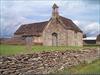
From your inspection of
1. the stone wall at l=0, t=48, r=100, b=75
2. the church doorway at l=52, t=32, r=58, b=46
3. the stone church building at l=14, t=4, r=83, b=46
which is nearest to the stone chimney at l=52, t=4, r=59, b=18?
the stone church building at l=14, t=4, r=83, b=46

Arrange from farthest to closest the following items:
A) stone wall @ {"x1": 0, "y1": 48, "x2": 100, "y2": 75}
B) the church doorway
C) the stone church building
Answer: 1. the church doorway
2. the stone church building
3. stone wall @ {"x1": 0, "y1": 48, "x2": 100, "y2": 75}

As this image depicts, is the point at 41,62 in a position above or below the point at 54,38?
below

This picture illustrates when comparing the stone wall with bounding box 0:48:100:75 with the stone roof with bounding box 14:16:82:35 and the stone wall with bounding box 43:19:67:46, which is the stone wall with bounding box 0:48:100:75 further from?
the stone roof with bounding box 14:16:82:35

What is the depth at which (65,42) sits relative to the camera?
45.8m

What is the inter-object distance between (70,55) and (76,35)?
2714cm

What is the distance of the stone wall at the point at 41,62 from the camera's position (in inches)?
614

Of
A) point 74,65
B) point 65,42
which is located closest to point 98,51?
point 74,65

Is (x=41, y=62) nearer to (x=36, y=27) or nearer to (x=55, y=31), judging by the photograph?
(x=55, y=31)

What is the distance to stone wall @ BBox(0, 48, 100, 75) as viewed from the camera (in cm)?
1561

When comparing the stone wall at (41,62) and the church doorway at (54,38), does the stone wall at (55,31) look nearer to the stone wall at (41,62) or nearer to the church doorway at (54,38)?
the church doorway at (54,38)

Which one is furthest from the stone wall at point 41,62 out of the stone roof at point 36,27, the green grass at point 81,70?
the stone roof at point 36,27

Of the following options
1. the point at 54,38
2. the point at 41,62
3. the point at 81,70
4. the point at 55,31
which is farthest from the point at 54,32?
the point at 41,62

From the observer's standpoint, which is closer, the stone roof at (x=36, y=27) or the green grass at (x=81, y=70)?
the green grass at (x=81, y=70)

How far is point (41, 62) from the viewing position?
1875 centimetres
